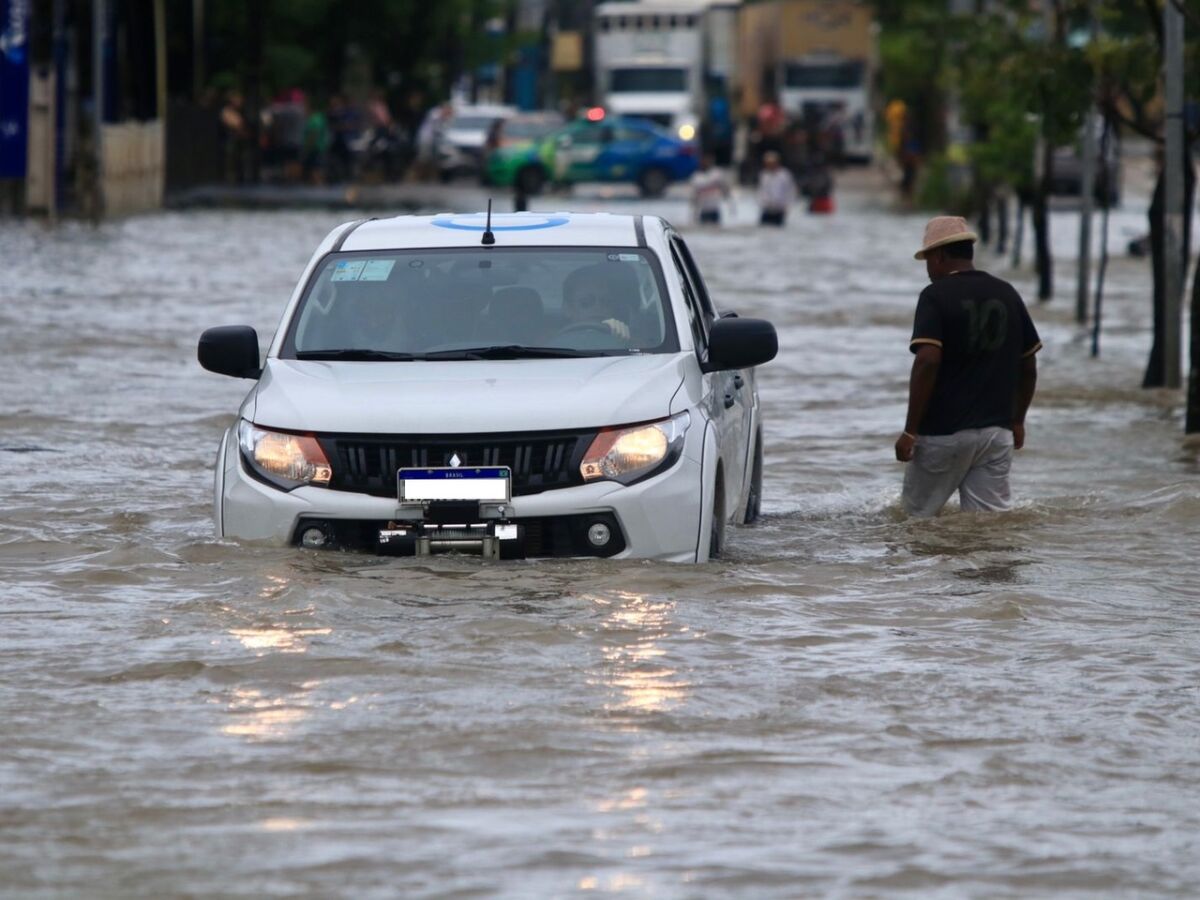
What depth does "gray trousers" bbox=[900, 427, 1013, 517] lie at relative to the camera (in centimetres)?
1065

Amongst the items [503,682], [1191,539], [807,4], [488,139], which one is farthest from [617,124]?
[503,682]

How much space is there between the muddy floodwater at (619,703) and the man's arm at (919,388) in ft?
1.45

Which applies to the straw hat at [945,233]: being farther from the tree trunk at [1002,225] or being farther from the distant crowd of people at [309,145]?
the distant crowd of people at [309,145]

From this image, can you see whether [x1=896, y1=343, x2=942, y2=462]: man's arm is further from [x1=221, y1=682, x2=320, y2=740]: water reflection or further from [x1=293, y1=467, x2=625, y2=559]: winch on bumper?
[x1=221, y1=682, x2=320, y2=740]: water reflection

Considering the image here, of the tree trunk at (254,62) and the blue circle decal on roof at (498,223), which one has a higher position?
the tree trunk at (254,62)

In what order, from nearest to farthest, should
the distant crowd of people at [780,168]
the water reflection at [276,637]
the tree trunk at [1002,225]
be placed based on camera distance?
the water reflection at [276,637], the tree trunk at [1002,225], the distant crowd of people at [780,168]

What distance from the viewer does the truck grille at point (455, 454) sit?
29.8ft

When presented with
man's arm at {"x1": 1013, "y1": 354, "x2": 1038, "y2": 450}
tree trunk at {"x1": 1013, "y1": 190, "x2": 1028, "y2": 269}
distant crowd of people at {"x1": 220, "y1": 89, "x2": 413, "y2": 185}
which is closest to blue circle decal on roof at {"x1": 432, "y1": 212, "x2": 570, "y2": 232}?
man's arm at {"x1": 1013, "y1": 354, "x2": 1038, "y2": 450}

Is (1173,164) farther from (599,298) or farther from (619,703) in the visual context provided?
(619,703)

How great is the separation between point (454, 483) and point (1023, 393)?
9.33ft

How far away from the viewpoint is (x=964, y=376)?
10562mm

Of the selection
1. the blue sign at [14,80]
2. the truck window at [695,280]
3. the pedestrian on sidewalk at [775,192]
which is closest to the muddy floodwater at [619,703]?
the truck window at [695,280]

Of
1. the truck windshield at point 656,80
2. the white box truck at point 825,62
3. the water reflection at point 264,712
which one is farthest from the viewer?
the truck windshield at point 656,80

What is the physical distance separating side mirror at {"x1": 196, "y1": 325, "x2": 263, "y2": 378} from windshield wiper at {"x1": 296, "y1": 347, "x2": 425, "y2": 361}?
0.19m
